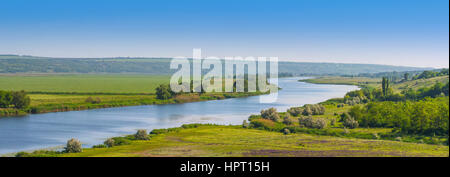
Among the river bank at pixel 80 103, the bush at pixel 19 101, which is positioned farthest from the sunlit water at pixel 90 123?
the bush at pixel 19 101

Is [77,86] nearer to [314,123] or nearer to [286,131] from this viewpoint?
[314,123]

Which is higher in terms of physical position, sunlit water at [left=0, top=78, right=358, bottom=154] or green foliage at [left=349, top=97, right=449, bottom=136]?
green foliage at [left=349, top=97, right=449, bottom=136]

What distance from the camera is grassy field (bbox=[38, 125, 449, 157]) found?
1088 inches

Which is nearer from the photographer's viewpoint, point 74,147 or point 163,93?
point 74,147

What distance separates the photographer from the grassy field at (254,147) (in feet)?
90.7

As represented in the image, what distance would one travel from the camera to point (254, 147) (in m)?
30.6

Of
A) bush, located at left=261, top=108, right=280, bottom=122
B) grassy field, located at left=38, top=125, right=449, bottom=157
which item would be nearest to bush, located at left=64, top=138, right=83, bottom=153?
grassy field, located at left=38, top=125, right=449, bottom=157

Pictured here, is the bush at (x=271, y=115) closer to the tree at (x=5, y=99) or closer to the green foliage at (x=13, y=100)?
the green foliage at (x=13, y=100)

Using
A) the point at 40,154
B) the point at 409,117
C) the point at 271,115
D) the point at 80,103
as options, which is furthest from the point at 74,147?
the point at 80,103

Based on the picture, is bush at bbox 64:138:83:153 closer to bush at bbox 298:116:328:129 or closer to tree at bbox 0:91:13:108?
bush at bbox 298:116:328:129
